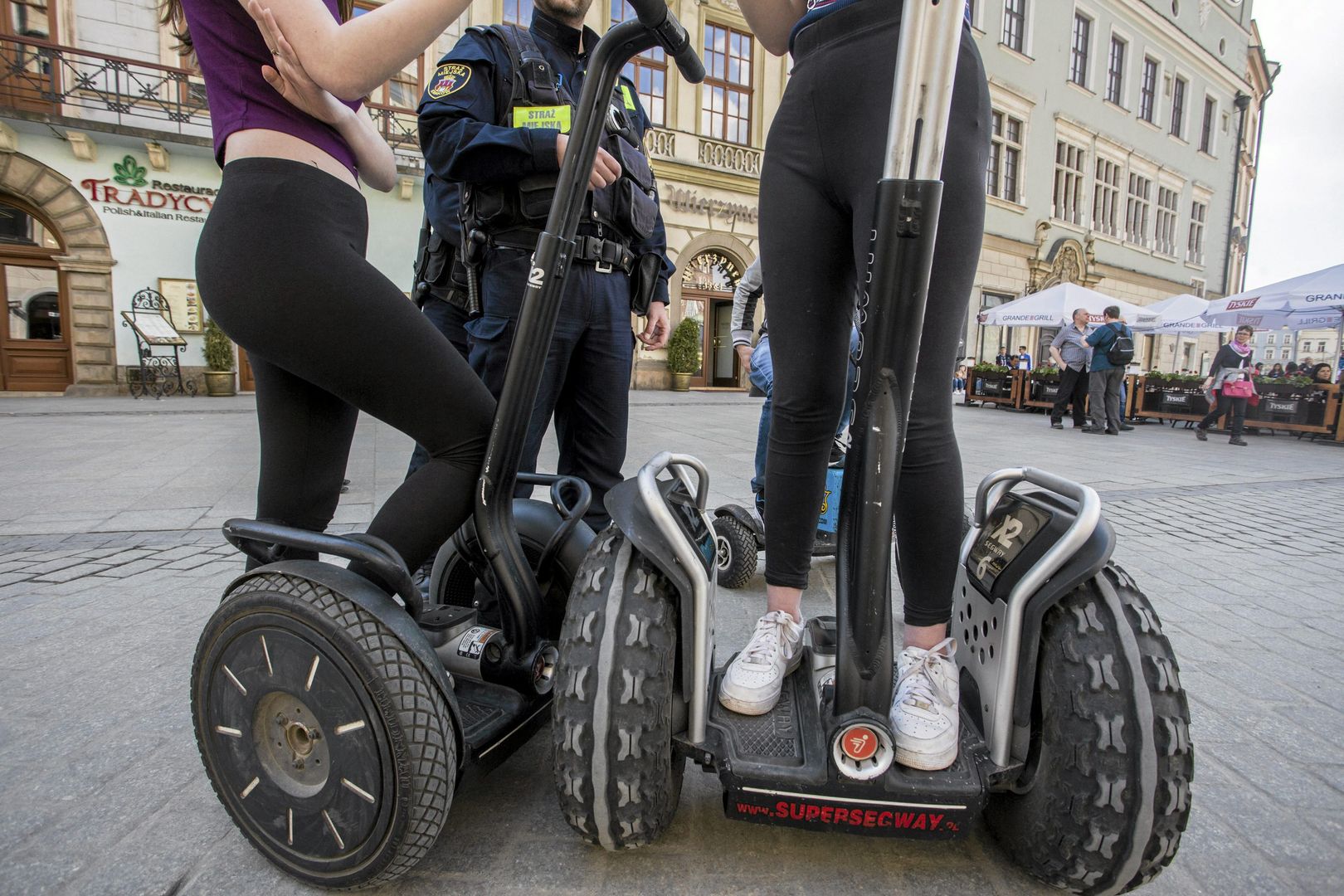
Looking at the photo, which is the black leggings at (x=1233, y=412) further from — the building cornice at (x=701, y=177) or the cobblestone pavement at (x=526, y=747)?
the building cornice at (x=701, y=177)

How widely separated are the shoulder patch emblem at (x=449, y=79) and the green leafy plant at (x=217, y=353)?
1305 cm

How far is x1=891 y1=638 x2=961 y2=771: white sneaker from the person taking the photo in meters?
1.09

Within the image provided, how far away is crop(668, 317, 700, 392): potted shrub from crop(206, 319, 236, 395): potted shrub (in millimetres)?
8973

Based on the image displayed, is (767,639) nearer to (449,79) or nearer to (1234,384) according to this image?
(449,79)

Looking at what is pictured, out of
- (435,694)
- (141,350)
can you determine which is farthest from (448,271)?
(141,350)

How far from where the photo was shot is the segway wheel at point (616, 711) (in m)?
1.08

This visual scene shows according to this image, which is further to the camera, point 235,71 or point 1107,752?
point 235,71

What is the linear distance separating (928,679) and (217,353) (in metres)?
14.7

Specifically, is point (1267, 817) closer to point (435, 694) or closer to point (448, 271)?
point (435, 694)

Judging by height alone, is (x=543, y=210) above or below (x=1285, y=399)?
above

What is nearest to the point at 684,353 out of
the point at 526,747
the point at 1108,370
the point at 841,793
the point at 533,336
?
the point at 1108,370

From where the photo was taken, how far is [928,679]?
1.21m

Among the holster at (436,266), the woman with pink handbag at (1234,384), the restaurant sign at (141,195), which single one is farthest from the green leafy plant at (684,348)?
the holster at (436,266)

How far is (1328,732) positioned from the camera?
1702 millimetres
